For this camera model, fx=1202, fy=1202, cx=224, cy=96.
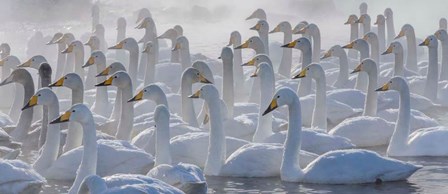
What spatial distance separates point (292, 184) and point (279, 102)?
0.97m

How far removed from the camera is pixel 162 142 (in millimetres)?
13070

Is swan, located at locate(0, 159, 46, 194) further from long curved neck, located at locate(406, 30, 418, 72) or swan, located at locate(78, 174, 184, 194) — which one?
long curved neck, located at locate(406, 30, 418, 72)

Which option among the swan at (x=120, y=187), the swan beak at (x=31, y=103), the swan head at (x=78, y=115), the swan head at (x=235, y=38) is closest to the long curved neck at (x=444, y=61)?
the swan head at (x=235, y=38)

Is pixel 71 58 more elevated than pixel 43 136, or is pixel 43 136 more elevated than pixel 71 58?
pixel 71 58

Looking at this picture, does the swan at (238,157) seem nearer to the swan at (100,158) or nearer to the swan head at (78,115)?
the swan at (100,158)

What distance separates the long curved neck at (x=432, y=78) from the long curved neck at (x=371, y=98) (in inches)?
110

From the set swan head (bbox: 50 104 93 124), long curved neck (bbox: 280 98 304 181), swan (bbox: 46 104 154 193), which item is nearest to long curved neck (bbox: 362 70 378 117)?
long curved neck (bbox: 280 98 304 181)

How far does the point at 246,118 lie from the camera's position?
1614 cm

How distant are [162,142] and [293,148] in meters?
1.43

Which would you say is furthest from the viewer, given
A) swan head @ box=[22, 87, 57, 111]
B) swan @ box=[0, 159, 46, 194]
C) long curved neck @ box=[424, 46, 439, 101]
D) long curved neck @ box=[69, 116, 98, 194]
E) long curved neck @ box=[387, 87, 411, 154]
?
long curved neck @ box=[424, 46, 439, 101]

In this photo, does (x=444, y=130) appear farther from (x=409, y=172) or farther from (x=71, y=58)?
(x=71, y=58)

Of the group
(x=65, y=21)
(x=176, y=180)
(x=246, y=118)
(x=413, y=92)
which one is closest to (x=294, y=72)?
(x=413, y=92)

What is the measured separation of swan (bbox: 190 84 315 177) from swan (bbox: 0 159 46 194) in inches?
117

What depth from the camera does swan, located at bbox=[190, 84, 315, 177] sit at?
43.7 feet
